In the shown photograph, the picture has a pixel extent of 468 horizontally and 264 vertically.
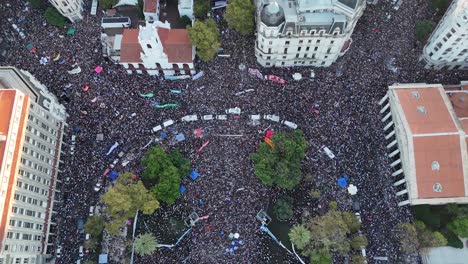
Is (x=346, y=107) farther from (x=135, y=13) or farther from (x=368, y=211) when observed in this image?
(x=135, y=13)

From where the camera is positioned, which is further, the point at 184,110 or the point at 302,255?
the point at 184,110

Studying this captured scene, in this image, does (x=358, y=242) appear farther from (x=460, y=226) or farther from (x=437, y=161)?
(x=437, y=161)

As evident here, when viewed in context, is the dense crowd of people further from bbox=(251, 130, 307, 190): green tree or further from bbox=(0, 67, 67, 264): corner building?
bbox=(251, 130, 307, 190): green tree

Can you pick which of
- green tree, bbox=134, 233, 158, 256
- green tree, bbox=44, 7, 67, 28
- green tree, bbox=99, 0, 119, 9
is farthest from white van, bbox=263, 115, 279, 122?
→ green tree, bbox=44, 7, 67, 28

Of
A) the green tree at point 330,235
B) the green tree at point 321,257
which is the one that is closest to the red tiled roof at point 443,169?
the green tree at point 330,235

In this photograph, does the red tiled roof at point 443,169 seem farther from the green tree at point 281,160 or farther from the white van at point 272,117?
the white van at point 272,117

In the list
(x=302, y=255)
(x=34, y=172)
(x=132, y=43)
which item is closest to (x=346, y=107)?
(x=302, y=255)

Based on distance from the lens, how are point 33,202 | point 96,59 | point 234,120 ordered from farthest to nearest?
point 96,59, point 234,120, point 33,202
